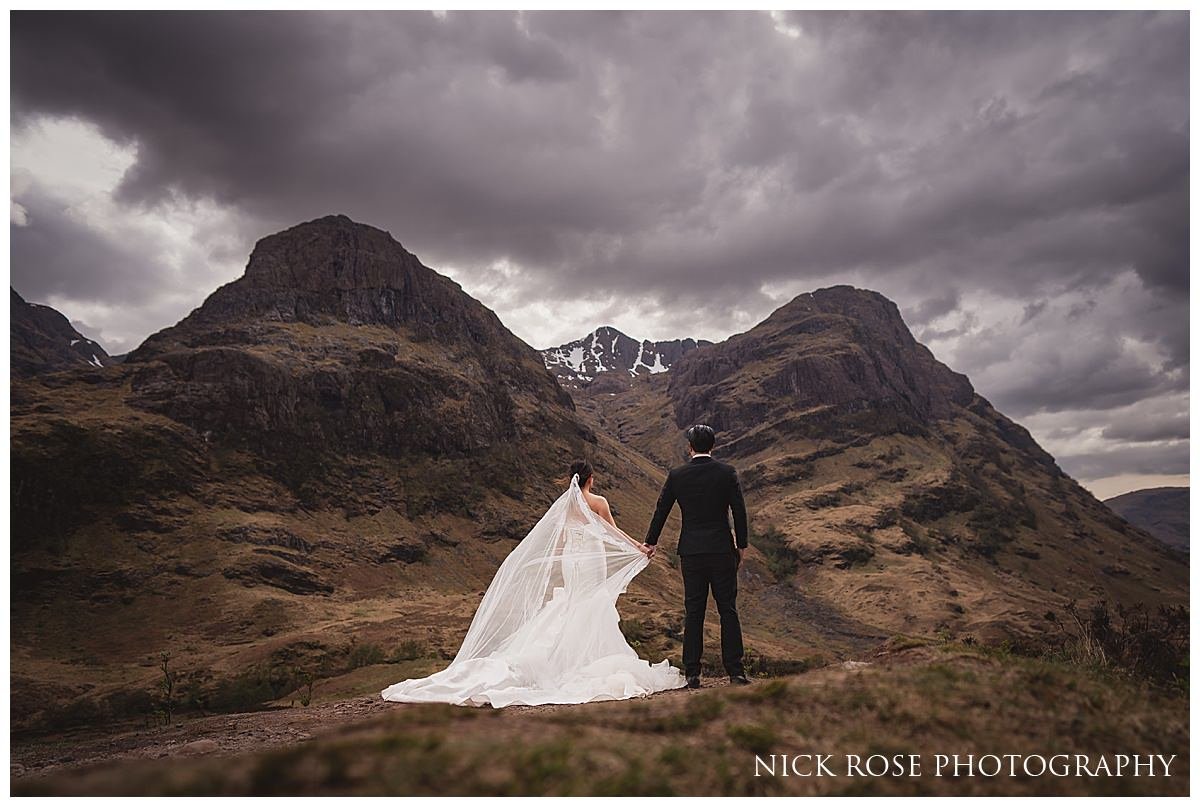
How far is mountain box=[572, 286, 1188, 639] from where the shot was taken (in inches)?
3147

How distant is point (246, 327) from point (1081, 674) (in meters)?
106

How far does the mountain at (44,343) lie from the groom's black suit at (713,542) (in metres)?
127

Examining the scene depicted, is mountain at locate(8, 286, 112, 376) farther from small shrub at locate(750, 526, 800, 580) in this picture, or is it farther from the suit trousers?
the suit trousers

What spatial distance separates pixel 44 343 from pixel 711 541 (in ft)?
590

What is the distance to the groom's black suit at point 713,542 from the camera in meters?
7.98

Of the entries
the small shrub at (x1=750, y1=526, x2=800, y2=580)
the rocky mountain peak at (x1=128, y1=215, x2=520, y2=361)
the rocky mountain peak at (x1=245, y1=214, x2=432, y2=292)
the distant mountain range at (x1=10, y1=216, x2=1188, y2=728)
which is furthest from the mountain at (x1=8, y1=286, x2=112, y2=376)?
the small shrub at (x1=750, y1=526, x2=800, y2=580)

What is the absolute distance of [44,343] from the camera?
139 metres

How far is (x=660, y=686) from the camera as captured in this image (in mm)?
9078

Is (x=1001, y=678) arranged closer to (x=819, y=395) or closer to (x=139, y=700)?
(x=139, y=700)

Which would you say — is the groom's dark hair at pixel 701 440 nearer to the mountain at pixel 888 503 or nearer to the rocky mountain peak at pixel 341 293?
the mountain at pixel 888 503

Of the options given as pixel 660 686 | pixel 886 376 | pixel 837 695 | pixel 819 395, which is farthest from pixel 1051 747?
pixel 886 376

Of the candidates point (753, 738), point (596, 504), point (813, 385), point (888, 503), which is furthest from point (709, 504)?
point (813, 385)

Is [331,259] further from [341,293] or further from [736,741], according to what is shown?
[736,741]

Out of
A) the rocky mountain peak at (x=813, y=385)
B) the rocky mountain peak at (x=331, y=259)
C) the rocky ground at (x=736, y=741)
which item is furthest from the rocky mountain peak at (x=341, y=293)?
the rocky ground at (x=736, y=741)
